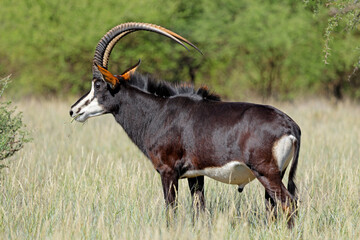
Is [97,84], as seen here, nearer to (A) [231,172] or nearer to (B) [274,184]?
→ (A) [231,172]

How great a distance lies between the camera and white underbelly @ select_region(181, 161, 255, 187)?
5852 mm

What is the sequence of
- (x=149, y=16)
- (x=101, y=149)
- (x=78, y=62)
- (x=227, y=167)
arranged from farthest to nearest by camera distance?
(x=78, y=62) < (x=149, y=16) < (x=101, y=149) < (x=227, y=167)

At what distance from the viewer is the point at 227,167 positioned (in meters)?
5.87

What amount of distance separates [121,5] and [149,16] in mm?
1375

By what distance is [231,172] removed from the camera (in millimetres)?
5910

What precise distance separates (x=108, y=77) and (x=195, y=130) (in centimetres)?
125

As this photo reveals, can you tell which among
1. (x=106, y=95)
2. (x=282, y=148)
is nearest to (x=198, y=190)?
(x=282, y=148)

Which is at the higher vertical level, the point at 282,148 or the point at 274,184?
the point at 282,148

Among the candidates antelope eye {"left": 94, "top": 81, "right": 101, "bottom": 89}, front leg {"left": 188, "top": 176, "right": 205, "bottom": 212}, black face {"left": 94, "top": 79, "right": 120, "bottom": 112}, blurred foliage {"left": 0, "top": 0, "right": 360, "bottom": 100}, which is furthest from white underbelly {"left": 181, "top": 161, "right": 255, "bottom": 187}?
blurred foliage {"left": 0, "top": 0, "right": 360, "bottom": 100}

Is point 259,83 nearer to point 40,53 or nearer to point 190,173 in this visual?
point 40,53

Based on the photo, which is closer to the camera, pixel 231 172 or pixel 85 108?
pixel 231 172

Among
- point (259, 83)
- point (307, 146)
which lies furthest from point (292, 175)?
point (259, 83)

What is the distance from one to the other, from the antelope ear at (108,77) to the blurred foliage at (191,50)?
15398mm

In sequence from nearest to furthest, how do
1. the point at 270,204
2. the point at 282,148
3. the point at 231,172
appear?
the point at 282,148
the point at 231,172
the point at 270,204
